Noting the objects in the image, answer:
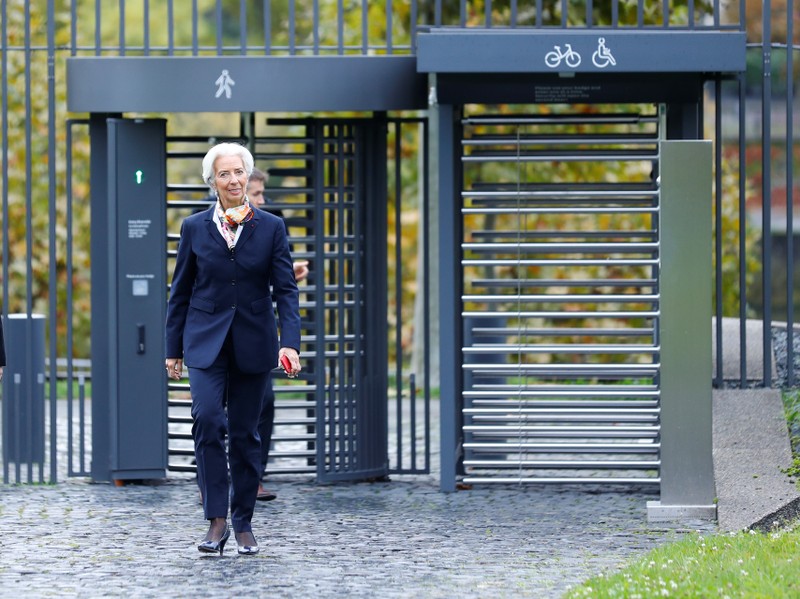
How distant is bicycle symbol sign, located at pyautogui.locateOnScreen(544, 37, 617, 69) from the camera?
9.03 m

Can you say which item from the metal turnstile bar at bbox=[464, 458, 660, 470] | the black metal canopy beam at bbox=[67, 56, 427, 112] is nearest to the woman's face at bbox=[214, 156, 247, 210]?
the black metal canopy beam at bbox=[67, 56, 427, 112]

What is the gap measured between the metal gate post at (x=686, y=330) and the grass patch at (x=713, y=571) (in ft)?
3.41

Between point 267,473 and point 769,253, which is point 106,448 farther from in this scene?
point 769,253

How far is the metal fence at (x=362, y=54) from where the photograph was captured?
9.75 meters

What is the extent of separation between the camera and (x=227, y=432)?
748 cm

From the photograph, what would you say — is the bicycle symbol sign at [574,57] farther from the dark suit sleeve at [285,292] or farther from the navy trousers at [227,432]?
the navy trousers at [227,432]

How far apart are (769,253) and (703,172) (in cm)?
167

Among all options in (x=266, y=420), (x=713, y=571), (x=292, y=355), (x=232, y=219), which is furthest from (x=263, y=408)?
(x=713, y=571)

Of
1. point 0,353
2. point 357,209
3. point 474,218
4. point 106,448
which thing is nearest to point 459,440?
point 357,209

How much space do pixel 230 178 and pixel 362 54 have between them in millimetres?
3136

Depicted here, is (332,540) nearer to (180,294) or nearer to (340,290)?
(180,294)

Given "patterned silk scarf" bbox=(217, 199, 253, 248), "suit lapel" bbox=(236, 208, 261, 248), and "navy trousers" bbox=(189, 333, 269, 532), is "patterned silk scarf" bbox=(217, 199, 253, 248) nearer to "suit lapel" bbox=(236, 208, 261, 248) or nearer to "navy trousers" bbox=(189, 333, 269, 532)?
"suit lapel" bbox=(236, 208, 261, 248)

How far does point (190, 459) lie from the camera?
10516mm

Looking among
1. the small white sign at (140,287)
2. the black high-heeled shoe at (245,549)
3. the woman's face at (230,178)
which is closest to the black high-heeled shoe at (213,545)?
the black high-heeled shoe at (245,549)
